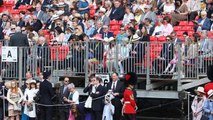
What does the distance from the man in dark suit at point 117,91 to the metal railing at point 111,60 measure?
76 centimetres

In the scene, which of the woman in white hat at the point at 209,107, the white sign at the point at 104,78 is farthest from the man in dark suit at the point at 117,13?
the woman in white hat at the point at 209,107

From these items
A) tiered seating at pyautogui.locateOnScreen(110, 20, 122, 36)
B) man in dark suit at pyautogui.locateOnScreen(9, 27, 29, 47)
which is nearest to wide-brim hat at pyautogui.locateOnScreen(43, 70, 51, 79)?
man in dark suit at pyautogui.locateOnScreen(9, 27, 29, 47)

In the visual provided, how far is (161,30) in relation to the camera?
111 ft

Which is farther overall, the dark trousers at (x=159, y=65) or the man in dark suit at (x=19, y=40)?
the man in dark suit at (x=19, y=40)

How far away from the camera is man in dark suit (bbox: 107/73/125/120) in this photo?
1249 inches

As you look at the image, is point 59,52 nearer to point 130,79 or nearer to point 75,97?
point 75,97

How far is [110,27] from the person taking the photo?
35.6 meters

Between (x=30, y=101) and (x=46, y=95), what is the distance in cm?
57

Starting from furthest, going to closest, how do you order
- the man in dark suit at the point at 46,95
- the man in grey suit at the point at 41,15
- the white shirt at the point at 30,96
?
the man in grey suit at the point at 41,15
the white shirt at the point at 30,96
the man in dark suit at the point at 46,95

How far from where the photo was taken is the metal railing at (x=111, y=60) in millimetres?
31391

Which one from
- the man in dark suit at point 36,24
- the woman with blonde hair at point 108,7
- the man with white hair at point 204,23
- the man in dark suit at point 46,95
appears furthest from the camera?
the man in dark suit at point 36,24

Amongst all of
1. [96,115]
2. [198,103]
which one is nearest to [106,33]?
[96,115]

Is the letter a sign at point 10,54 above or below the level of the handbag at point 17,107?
above

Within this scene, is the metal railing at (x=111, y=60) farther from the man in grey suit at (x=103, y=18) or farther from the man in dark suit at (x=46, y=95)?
the man in grey suit at (x=103, y=18)
